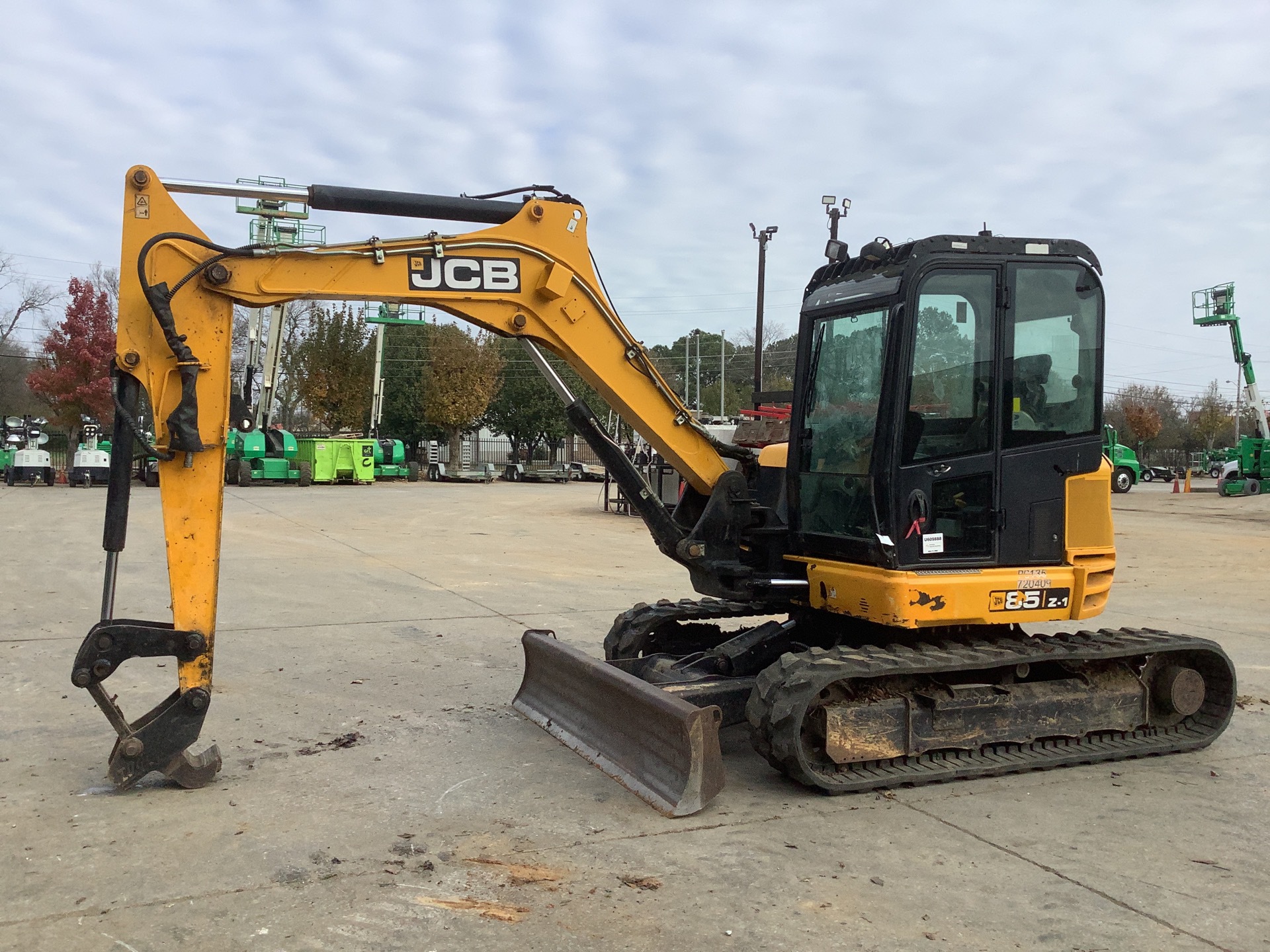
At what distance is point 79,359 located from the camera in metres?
40.6

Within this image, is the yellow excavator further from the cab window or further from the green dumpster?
the green dumpster

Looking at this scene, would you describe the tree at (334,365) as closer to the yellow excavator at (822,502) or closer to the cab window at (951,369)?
the yellow excavator at (822,502)

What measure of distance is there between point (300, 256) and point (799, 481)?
3.19 metres

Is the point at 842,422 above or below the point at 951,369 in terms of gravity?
below

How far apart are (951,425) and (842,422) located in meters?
0.62

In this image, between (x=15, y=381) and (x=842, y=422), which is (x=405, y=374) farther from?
(x=842, y=422)

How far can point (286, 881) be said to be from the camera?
4.42m

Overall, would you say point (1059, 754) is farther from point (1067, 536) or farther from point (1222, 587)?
point (1222, 587)

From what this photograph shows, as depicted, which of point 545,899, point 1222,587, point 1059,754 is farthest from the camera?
point 1222,587

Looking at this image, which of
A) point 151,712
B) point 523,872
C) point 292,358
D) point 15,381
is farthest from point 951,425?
point 15,381

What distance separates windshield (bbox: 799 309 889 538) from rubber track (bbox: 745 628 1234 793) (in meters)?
0.79

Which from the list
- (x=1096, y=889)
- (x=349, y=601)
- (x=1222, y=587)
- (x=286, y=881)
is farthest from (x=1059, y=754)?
(x=1222, y=587)

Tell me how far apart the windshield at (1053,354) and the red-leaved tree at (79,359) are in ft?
131

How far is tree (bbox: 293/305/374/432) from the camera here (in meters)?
45.0
